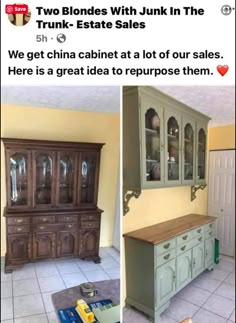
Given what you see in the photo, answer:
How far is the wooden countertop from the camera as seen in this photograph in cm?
100

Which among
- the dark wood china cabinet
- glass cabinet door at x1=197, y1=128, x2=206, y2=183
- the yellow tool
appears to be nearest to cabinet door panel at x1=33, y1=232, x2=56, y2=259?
the dark wood china cabinet

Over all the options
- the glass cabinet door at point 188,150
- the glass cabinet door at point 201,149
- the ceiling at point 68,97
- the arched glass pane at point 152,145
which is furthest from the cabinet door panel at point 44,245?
the glass cabinet door at point 188,150

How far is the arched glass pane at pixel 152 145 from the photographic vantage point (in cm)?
132

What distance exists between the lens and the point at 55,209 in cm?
99

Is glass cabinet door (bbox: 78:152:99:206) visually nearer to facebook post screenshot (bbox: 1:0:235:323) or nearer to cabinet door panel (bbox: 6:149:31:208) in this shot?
facebook post screenshot (bbox: 1:0:235:323)

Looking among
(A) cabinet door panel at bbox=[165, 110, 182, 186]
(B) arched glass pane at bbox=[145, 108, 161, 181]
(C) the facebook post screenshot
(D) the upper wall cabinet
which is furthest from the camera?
(A) cabinet door panel at bbox=[165, 110, 182, 186]

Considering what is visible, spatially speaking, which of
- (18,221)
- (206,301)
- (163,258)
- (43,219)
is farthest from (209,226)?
(18,221)

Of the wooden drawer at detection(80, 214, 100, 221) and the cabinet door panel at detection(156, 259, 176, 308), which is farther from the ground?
the wooden drawer at detection(80, 214, 100, 221)

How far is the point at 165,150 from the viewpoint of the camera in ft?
4.62

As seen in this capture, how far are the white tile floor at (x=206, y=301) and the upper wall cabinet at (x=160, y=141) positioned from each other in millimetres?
438

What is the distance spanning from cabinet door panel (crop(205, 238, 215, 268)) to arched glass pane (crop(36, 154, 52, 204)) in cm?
75
